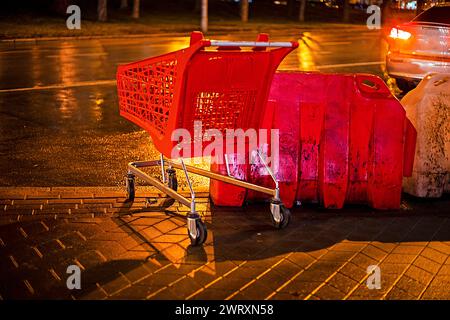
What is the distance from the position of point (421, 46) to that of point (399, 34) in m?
0.46

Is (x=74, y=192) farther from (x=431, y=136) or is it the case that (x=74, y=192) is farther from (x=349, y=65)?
(x=349, y=65)

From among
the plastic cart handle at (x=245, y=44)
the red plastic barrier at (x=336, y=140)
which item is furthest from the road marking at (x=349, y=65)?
the plastic cart handle at (x=245, y=44)

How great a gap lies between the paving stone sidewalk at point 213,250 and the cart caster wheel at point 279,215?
0.08 m

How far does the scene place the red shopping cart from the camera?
425 cm

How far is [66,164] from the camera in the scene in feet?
21.4

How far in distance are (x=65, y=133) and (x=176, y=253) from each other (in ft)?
13.5

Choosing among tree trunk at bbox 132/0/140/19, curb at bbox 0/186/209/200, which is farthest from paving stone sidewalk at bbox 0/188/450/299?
tree trunk at bbox 132/0/140/19

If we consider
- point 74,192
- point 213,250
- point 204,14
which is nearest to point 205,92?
point 213,250

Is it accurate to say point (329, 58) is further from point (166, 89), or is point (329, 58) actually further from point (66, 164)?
point (166, 89)

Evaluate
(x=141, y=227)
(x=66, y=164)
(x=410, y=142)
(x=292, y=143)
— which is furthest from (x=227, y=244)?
(x=66, y=164)

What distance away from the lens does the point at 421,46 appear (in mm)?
9641

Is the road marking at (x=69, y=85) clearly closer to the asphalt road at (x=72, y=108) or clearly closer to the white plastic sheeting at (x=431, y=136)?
the asphalt road at (x=72, y=108)

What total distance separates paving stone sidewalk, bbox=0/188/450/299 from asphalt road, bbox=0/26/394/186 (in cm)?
87
